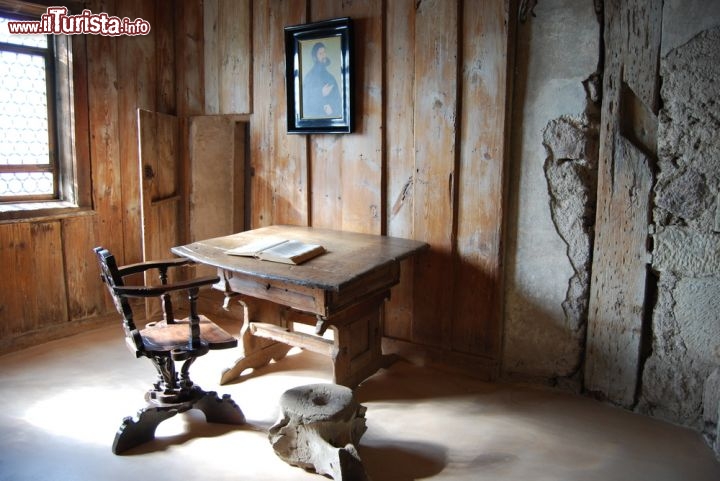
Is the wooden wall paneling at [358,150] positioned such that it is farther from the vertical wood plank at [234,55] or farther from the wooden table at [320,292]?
the vertical wood plank at [234,55]

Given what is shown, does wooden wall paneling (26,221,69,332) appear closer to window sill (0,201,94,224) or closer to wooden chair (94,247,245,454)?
window sill (0,201,94,224)

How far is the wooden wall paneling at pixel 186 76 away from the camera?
4.60m

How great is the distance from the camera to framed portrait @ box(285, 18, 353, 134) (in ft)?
12.5

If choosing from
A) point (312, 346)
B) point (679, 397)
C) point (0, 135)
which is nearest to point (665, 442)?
point (679, 397)

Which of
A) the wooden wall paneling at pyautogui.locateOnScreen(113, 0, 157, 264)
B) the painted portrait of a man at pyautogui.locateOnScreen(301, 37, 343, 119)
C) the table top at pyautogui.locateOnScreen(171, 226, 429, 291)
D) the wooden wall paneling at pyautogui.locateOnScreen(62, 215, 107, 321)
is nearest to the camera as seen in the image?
the table top at pyautogui.locateOnScreen(171, 226, 429, 291)

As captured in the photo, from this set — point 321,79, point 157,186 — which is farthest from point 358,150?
point 157,186

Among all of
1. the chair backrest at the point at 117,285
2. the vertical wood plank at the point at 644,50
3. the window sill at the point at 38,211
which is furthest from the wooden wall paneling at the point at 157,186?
the vertical wood plank at the point at 644,50

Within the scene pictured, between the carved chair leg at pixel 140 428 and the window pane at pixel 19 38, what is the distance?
2826 mm

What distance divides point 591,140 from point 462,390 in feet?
5.27

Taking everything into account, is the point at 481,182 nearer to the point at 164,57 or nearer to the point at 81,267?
the point at 164,57

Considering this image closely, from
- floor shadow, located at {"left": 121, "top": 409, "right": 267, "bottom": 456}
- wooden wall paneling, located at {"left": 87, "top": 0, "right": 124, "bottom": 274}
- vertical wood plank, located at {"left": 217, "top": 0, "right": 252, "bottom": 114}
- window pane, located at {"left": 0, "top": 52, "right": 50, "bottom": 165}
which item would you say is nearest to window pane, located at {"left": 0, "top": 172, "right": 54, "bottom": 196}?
window pane, located at {"left": 0, "top": 52, "right": 50, "bottom": 165}

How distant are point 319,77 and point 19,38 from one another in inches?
83.1

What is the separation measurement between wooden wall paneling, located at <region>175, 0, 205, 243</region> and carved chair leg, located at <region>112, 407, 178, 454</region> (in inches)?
84.6

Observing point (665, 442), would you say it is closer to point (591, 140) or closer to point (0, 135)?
point (591, 140)
